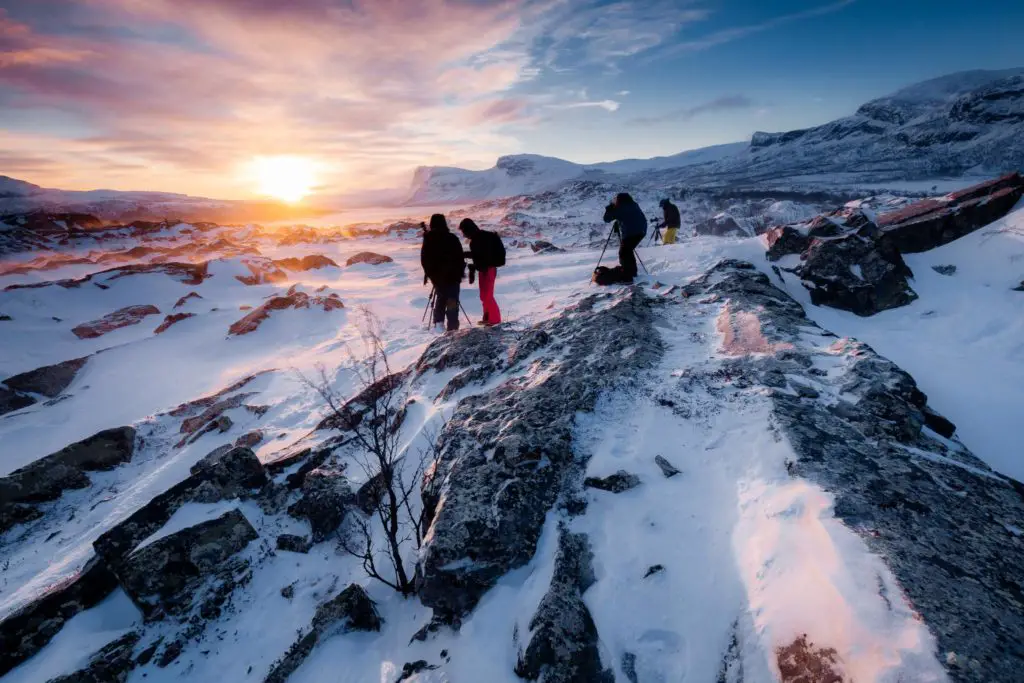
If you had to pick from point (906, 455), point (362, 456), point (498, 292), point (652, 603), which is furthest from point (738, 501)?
point (498, 292)

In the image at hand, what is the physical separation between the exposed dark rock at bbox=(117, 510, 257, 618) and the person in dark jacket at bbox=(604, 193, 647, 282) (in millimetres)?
7941

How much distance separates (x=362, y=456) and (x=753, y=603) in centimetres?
474

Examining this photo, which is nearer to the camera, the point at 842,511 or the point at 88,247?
the point at 842,511

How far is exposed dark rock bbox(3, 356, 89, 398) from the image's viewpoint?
12000 mm

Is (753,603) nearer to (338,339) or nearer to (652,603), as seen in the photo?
(652,603)

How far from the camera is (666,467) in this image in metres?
3.94

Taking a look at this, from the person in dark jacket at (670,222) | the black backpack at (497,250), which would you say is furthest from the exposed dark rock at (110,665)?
the person in dark jacket at (670,222)

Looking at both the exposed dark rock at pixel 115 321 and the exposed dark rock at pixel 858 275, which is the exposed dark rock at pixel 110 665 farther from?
the exposed dark rock at pixel 115 321

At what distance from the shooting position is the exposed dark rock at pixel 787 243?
27.3ft

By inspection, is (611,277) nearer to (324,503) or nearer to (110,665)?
(324,503)

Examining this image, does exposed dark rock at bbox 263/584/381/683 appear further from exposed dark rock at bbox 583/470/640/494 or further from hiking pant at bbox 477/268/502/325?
hiking pant at bbox 477/268/502/325

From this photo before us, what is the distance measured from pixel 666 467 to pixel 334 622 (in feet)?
11.0

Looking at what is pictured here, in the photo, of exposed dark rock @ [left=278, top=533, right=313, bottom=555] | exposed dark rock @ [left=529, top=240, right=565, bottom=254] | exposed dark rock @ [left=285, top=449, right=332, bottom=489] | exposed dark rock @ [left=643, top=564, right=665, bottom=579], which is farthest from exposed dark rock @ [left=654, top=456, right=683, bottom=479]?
exposed dark rock @ [left=529, top=240, right=565, bottom=254]

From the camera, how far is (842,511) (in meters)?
2.90
